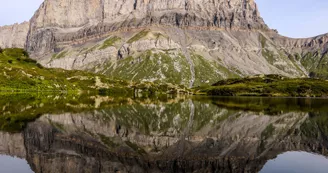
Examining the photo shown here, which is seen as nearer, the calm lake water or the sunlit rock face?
the calm lake water

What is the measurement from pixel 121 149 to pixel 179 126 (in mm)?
23343

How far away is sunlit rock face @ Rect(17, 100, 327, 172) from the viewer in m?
28.9

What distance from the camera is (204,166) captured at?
29.0m

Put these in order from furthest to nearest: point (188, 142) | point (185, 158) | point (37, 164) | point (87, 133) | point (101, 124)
→ 1. point (101, 124)
2. point (87, 133)
3. point (188, 142)
4. point (185, 158)
5. point (37, 164)

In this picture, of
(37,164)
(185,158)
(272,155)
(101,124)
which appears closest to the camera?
(37,164)

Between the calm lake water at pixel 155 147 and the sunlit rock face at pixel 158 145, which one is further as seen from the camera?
the sunlit rock face at pixel 158 145

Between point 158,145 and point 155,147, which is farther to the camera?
point 158,145

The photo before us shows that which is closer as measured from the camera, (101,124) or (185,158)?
(185,158)

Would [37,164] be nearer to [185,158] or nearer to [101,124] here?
[185,158]

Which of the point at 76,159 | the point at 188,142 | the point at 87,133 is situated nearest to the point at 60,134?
the point at 87,133

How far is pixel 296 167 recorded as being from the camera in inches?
1177

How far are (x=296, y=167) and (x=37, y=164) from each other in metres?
25.7

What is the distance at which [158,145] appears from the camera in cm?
3912

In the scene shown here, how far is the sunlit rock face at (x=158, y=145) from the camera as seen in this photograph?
28.9m
